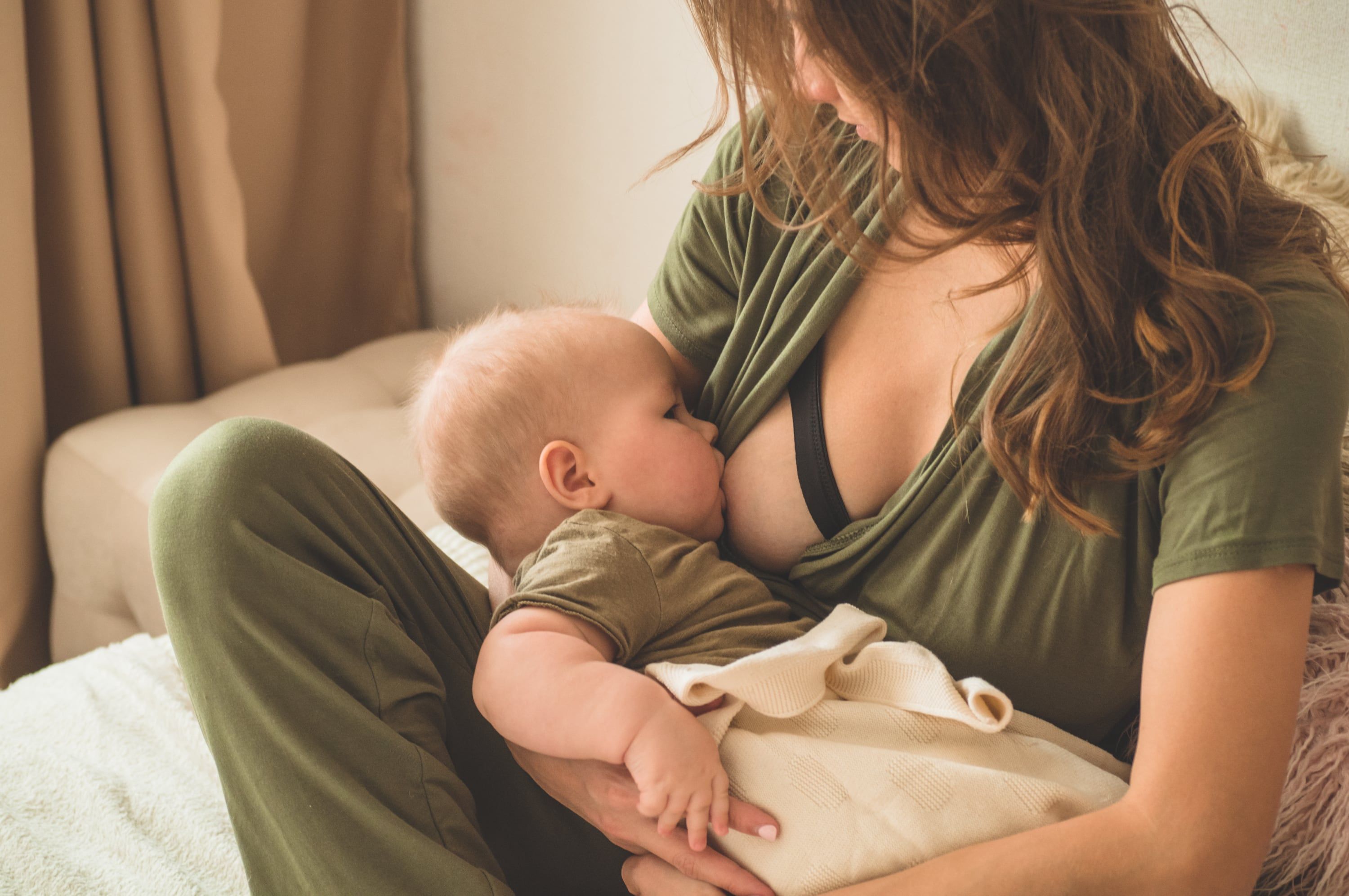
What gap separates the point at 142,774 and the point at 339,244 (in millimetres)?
1366

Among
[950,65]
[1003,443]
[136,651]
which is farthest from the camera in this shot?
[136,651]

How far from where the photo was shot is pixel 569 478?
101cm

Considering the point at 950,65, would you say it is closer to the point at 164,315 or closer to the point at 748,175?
the point at 748,175

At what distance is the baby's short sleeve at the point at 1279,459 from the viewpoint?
730 millimetres

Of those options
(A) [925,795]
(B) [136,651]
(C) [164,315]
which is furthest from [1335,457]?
(C) [164,315]

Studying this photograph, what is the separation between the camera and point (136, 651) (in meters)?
1.36

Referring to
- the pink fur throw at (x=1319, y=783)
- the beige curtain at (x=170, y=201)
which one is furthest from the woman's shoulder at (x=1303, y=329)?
the beige curtain at (x=170, y=201)

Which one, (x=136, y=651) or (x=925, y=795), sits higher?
(x=925, y=795)

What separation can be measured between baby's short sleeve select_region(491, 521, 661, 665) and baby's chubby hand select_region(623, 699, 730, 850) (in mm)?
94

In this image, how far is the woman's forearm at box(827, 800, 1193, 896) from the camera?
74 cm

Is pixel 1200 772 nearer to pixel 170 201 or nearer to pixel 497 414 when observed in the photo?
pixel 497 414

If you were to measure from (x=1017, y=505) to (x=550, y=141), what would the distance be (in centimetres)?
138

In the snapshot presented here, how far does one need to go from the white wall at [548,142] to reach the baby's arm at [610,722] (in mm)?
1125

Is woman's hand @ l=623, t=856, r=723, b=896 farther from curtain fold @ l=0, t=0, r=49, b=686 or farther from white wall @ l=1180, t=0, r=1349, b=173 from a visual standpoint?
curtain fold @ l=0, t=0, r=49, b=686
